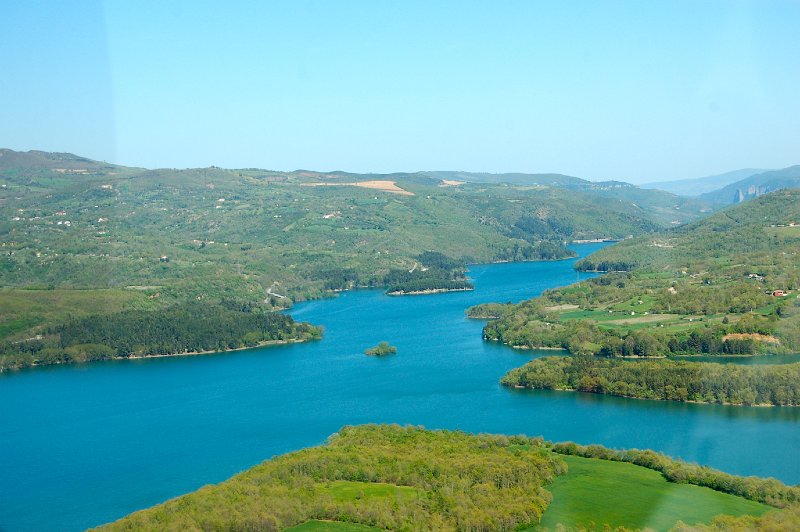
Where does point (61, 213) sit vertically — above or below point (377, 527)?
above

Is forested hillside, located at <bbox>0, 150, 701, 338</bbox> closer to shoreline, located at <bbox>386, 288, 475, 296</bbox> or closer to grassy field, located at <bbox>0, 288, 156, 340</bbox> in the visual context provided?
grassy field, located at <bbox>0, 288, 156, 340</bbox>

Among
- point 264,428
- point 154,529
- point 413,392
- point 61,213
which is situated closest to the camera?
point 154,529

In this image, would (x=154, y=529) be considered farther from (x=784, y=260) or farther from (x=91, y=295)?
(x=784, y=260)

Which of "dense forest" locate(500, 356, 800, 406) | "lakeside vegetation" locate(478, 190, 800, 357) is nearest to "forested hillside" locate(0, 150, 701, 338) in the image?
"lakeside vegetation" locate(478, 190, 800, 357)

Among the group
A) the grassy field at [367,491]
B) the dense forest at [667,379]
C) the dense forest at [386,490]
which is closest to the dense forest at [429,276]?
the dense forest at [667,379]

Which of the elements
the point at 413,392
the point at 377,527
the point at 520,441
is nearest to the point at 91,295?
the point at 413,392

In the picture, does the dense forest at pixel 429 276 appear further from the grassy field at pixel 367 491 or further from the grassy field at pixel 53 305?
the grassy field at pixel 367 491

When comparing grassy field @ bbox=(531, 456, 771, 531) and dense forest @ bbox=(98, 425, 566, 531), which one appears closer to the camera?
dense forest @ bbox=(98, 425, 566, 531)
